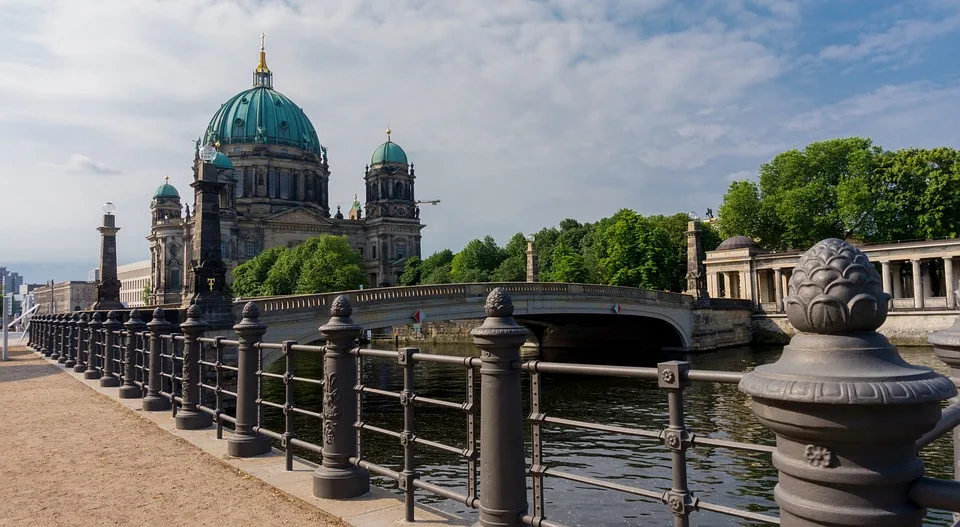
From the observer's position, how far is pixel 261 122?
92.8 m

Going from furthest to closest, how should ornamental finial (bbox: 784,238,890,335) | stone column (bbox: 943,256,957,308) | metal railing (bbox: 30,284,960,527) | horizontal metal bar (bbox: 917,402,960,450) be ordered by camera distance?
stone column (bbox: 943,256,957,308) → metal railing (bbox: 30,284,960,527) → horizontal metal bar (bbox: 917,402,960,450) → ornamental finial (bbox: 784,238,890,335)

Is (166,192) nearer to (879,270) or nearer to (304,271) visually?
(304,271)

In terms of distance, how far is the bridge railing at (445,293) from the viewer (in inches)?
928

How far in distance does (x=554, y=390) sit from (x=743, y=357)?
63.2ft

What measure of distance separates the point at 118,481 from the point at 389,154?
90842 mm

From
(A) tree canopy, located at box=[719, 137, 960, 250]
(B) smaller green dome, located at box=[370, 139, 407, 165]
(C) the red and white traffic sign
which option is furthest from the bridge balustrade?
(B) smaller green dome, located at box=[370, 139, 407, 165]

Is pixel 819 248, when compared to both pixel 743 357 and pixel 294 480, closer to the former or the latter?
pixel 294 480

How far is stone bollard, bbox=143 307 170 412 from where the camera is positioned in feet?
36.0

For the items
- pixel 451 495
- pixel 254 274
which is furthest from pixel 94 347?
pixel 254 274

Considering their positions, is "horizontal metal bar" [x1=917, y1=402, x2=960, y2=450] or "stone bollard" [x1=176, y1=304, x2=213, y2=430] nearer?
"horizontal metal bar" [x1=917, y1=402, x2=960, y2=450]

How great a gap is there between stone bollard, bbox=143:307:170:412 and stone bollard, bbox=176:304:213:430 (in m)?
1.83

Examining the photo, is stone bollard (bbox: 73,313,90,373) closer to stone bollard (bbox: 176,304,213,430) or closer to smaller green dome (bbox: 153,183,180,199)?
stone bollard (bbox: 176,304,213,430)

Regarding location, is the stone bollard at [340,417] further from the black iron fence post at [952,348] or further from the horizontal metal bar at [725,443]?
the black iron fence post at [952,348]

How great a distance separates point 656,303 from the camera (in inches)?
1644
